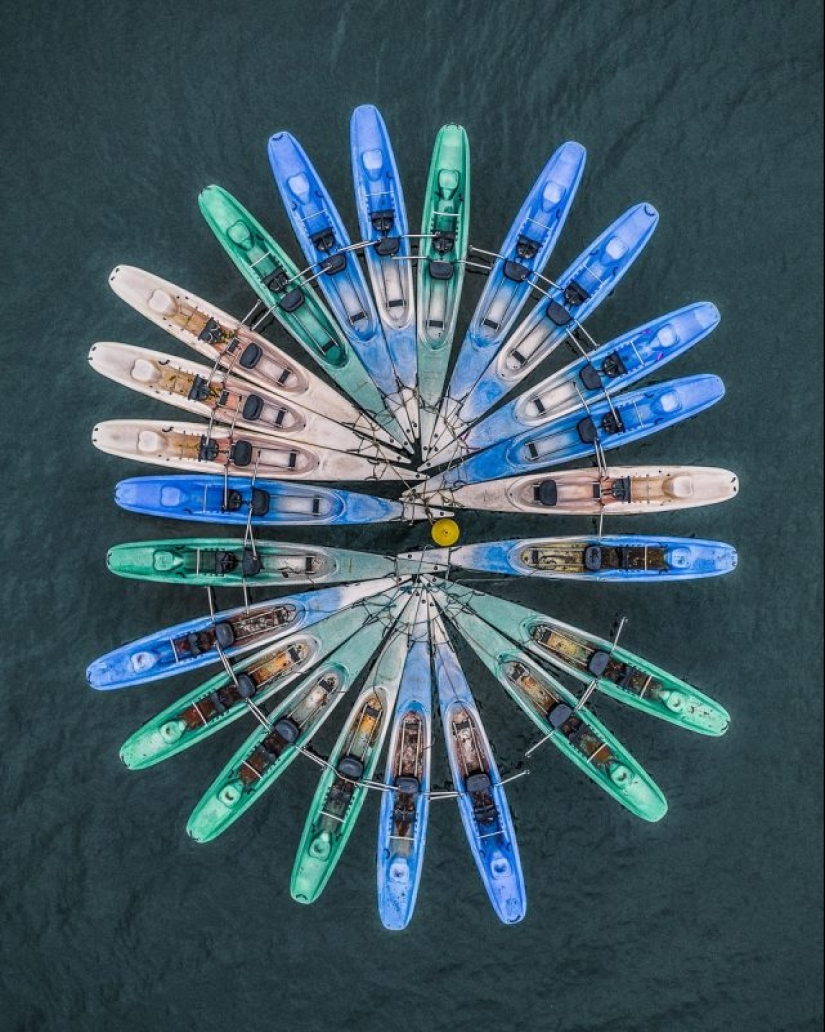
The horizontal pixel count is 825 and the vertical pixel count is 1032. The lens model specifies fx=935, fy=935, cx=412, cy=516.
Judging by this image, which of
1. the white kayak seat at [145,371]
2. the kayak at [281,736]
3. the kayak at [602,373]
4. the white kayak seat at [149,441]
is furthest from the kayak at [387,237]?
the white kayak seat at [149,441]

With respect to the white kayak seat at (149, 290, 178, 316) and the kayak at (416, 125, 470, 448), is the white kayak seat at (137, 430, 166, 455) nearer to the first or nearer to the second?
the white kayak seat at (149, 290, 178, 316)

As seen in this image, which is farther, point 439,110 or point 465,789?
point 439,110

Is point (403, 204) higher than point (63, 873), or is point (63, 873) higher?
point (403, 204)

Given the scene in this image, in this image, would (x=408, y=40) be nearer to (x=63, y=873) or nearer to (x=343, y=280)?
(x=343, y=280)

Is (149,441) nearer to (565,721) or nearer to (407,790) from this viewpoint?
(407,790)

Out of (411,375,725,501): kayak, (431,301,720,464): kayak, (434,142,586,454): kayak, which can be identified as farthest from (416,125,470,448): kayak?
(411,375,725,501): kayak

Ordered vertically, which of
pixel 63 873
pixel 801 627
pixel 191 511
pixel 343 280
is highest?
pixel 343 280

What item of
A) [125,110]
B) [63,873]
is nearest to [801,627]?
[63,873]
